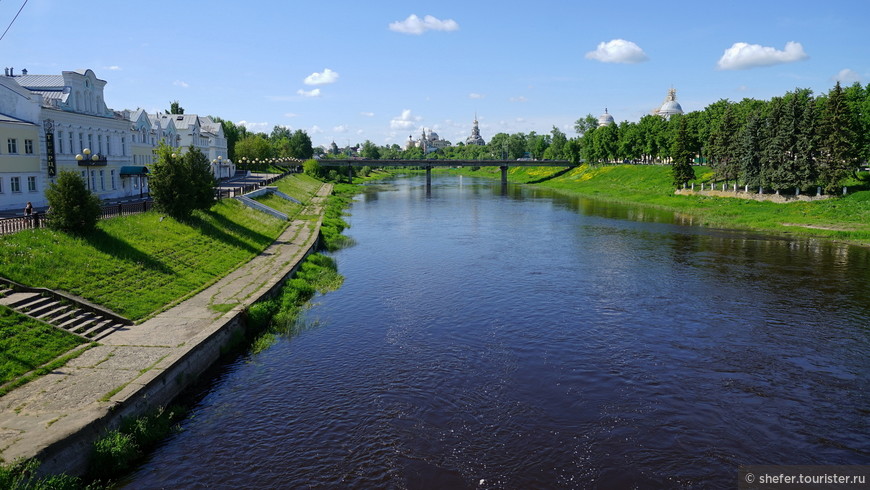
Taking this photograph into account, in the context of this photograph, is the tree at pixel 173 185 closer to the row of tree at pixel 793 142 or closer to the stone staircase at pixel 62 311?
the stone staircase at pixel 62 311

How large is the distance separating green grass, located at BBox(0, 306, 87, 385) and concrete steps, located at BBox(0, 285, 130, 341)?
1.35 feet

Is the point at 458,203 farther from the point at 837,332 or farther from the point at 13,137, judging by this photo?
the point at 837,332

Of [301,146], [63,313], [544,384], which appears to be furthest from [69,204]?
[301,146]

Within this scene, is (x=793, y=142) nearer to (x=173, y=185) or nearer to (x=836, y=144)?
(x=836, y=144)

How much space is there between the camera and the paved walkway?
13441 millimetres

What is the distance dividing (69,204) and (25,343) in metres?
10.9

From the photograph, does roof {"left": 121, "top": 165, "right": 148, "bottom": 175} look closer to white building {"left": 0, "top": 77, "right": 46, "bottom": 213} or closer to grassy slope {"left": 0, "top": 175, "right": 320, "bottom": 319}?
white building {"left": 0, "top": 77, "right": 46, "bottom": 213}

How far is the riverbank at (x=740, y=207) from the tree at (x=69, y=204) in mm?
54361

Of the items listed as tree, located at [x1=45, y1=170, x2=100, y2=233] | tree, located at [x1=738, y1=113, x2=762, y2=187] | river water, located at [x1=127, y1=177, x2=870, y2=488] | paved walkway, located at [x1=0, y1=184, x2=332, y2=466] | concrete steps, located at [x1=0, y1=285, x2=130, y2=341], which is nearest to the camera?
paved walkway, located at [x1=0, y1=184, x2=332, y2=466]

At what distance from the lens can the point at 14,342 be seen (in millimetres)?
17562

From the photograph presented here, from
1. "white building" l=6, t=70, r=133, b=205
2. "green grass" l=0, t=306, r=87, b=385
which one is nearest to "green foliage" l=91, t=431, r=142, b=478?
"green grass" l=0, t=306, r=87, b=385

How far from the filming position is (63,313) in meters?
20.5

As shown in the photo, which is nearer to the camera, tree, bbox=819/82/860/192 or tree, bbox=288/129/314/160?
tree, bbox=819/82/860/192

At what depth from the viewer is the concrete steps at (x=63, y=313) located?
19.6 meters
